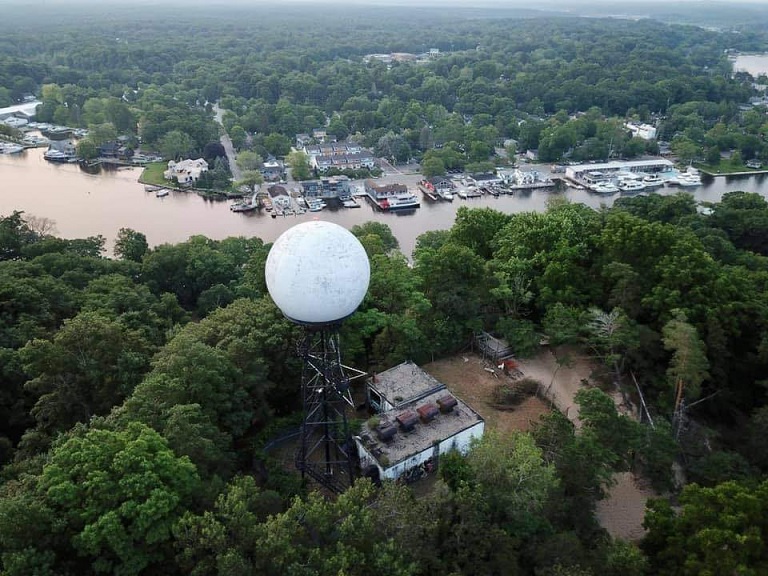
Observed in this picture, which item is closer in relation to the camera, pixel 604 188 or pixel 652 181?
pixel 604 188

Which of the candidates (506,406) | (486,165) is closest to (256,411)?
(506,406)

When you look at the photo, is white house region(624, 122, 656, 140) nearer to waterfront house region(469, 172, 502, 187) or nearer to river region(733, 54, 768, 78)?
waterfront house region(469, 172, 502, 187)

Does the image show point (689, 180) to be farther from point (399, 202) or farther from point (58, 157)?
point (58, 157)

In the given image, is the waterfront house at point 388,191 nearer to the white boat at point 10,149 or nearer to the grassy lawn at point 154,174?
the grassy lawn at point 154,174

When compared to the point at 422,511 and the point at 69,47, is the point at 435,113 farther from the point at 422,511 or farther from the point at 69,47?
the point at 69,47

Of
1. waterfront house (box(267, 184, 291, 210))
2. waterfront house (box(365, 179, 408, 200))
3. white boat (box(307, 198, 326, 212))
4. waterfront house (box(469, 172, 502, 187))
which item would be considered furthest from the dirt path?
waterfront house (box(469, 172, 502, 187))

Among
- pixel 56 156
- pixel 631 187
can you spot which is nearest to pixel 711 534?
pixel 631 187

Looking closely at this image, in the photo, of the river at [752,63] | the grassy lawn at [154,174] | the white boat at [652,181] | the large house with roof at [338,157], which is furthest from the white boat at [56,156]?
the river at [752,63]
